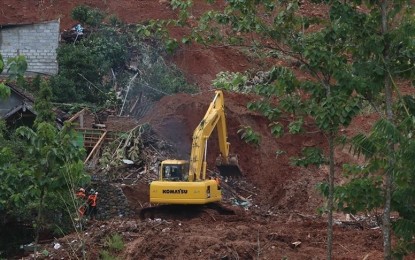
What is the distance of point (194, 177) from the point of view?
19453 mm

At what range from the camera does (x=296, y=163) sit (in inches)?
403

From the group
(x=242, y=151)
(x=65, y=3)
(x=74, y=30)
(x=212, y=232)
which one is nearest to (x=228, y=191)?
(x=242, y=151)

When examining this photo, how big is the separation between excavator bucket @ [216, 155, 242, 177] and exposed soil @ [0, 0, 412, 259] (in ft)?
0.95

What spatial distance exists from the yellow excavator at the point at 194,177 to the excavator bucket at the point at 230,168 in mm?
2353

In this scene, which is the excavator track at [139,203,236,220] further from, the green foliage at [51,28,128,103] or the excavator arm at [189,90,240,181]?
the green foliage at [51,28,128,103]

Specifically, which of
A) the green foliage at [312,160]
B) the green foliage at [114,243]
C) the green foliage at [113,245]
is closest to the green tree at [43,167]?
the green foliage at [312,160]

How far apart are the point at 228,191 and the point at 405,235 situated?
46.7ft

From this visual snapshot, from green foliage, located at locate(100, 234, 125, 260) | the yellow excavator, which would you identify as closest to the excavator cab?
the yellow excavator

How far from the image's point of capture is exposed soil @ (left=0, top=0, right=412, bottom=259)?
16234mm

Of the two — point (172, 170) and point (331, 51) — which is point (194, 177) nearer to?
point (172, 170)

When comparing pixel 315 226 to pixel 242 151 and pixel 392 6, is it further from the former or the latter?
pixel 392 6

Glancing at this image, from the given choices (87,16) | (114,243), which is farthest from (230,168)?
(87,16)

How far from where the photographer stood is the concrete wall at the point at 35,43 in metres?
30.4

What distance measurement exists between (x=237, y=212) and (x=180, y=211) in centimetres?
146
